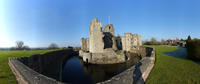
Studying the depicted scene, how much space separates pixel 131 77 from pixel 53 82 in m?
4.26

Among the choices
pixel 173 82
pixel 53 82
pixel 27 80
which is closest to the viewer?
pixel 53 82

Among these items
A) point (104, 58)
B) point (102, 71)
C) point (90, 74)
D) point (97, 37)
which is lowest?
point (90, 74)

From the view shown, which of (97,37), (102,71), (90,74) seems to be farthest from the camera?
(97,37)

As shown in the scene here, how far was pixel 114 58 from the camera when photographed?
22.1 meters

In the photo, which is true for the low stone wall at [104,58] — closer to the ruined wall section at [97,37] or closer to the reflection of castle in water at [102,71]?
the reflection of castle in water at [102,71]

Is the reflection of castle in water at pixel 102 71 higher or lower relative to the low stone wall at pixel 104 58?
lower

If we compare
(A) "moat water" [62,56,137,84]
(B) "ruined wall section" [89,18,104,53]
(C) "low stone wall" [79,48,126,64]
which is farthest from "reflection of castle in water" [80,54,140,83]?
(B) "ruined wall section" [89,18,104,53]

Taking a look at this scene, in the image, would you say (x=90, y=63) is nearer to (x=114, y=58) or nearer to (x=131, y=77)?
(x=114, y=58)

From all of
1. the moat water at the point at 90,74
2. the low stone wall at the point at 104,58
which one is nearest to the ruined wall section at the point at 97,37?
the low stone wall at the point at 104,58

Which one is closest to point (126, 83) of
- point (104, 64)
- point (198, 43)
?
point (198, 43)

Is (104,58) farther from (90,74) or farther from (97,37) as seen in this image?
(90,74)

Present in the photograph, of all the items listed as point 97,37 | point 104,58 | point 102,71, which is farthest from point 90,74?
point 97,37

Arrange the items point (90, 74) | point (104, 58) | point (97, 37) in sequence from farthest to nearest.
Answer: point (97, 37) < point (104, 58) < point (90, 74)

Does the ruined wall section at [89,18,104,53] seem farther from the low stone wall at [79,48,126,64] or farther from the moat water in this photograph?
the moat water
